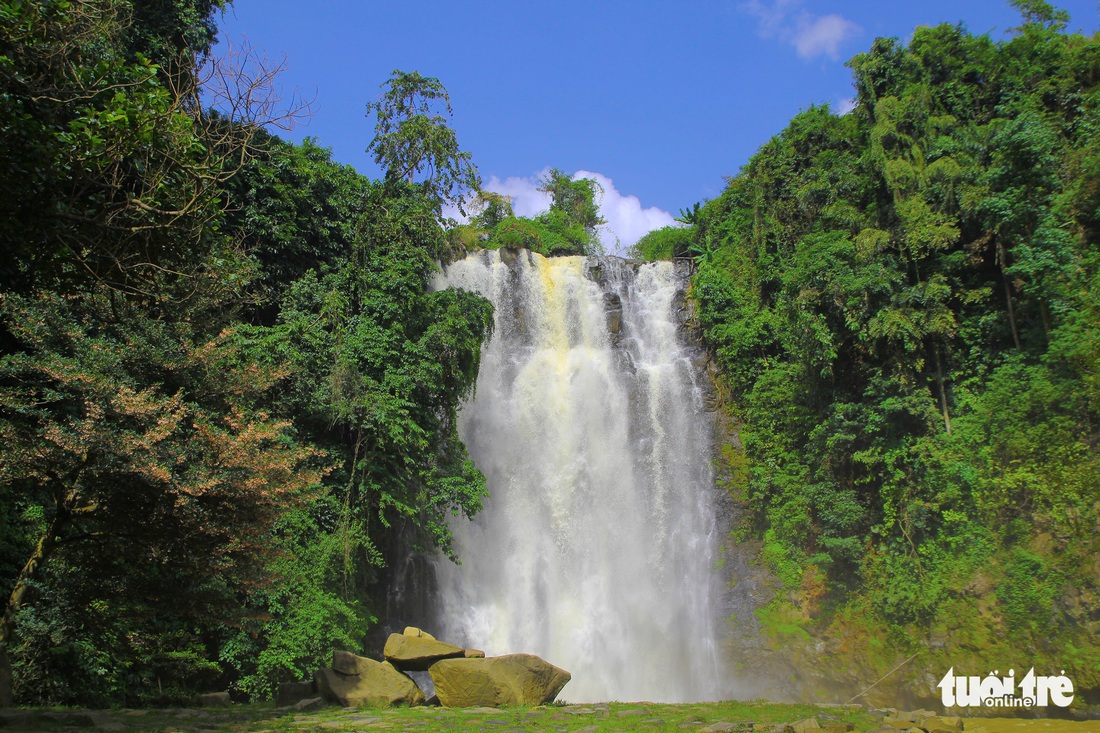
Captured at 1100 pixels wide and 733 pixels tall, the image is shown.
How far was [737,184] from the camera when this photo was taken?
27.2m

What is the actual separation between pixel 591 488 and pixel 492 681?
9.61 metres

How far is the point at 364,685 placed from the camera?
12.5 m

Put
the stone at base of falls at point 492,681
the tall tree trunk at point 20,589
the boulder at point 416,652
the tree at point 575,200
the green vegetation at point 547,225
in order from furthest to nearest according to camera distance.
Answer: the tree at point 575,200 < the green vegetation at point 547,225 < the boulder at point 416,652 < the stone at base of falls at point 492,681 < the tall tree trunk at point 20,589

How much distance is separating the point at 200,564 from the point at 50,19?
20.3ft

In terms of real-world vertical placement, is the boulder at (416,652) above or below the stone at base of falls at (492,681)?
above

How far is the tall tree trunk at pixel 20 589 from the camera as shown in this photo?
8469 mm

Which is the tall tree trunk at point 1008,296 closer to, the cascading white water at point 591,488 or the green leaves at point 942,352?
the green leaves at point 942,352

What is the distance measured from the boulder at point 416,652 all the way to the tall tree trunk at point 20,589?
605 cm

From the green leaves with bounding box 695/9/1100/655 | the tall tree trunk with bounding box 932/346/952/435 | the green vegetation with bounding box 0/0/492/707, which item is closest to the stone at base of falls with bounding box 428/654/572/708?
the green vegetation with bounding box 0/0/492/707

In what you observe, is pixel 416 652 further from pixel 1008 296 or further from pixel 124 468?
pixel 1008 296

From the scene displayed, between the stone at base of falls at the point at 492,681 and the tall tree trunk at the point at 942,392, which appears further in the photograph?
the tall tree trunk at the point at 942,392

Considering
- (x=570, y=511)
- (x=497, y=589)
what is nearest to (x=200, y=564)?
(x=497, y=589)

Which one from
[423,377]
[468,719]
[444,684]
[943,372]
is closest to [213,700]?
[444,684]

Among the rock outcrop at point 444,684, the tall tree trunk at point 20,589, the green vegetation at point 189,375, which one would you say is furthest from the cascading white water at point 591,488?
the tall tree trunk at point 20,589
